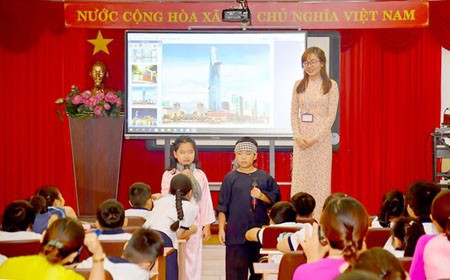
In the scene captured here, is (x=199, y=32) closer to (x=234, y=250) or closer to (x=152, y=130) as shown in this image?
(x=152, y=130)

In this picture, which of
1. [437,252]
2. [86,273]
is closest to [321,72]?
[437,252]

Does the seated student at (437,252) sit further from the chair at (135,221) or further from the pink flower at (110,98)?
the pink flower at (110,98)

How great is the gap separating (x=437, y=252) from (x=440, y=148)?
6325mm

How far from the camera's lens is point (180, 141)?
5871 millimetres

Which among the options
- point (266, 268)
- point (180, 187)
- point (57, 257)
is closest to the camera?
point (57, 257)

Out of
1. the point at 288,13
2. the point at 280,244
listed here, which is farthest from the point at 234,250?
the point at 288,13

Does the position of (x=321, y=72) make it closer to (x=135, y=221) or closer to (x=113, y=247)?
(x=135, y=221)

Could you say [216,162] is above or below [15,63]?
below

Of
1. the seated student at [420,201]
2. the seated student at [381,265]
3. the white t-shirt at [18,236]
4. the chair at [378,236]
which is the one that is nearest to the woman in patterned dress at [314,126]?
the chair at [378,236]

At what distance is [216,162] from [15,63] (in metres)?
2.60

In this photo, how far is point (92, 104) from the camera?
8.46 metres

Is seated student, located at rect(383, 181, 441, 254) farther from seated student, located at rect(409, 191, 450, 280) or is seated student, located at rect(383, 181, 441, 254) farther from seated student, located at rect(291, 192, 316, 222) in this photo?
seated student, located at rect(291, 192, 316, 222)

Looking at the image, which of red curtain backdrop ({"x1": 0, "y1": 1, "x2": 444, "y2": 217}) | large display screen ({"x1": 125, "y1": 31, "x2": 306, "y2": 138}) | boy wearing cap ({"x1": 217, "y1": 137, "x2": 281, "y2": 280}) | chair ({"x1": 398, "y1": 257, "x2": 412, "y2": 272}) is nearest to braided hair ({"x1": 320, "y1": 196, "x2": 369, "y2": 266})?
chair ({"x1": 398, "y1": 257, "x2": 412, "y2": 272})

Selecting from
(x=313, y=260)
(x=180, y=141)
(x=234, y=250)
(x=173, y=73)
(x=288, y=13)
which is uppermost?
(x=288, y=13)
